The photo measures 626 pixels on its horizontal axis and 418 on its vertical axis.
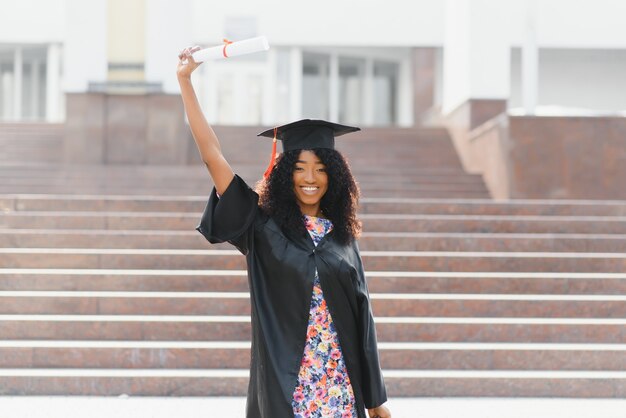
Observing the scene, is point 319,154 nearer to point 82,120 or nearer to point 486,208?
point 486,208

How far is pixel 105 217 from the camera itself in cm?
807

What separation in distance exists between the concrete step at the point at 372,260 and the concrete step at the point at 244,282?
87 millimetres

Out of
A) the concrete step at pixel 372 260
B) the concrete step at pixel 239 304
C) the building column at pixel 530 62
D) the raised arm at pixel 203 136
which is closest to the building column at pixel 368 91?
the building column at pixel 530 62

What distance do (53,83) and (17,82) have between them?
1607mm

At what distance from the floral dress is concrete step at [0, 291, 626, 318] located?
3.96 m

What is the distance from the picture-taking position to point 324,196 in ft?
9.69

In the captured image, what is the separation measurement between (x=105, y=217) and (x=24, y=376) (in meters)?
2.63

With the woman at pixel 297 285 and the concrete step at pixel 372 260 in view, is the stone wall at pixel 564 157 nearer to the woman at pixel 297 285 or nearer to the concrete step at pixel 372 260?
the concrete step at pixel 372 260

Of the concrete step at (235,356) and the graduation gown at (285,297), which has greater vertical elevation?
the graduation gown at (285,297)

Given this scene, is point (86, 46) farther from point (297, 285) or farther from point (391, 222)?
point (297, 285)

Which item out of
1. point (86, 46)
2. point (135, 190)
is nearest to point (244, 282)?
point (135, 190)

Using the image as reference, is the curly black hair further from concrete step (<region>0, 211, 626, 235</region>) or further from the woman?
concrete step (<region>0, 211, 626, 235</region>)

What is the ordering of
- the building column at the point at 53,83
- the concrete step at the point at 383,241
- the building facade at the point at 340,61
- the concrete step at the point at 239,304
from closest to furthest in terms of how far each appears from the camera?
1. the concrete step at the point at 239,304
2. the concrete step at the point at 383,241
3. the building facade at the point at 340,61
4. the building column at the point at 53,83

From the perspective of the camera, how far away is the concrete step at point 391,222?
26.5 feet
